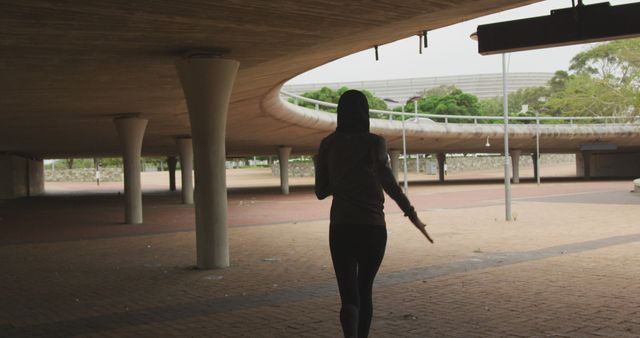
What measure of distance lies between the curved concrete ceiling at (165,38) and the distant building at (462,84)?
14996 centimetres

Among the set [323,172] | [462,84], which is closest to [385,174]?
[323,172]

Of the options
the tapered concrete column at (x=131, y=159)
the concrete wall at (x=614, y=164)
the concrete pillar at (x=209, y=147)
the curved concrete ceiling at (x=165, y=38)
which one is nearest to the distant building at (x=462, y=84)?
the concrete wall at (x=614, y=164)

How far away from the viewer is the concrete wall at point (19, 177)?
147 feet

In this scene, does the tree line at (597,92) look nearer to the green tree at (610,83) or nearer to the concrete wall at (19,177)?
the green tree at (610,83)

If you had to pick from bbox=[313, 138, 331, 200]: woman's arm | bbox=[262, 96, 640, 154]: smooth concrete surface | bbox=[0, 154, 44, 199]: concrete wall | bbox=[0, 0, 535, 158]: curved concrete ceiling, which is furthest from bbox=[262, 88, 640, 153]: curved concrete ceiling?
bbox=[313, 138, 331, 200]: woman's arm

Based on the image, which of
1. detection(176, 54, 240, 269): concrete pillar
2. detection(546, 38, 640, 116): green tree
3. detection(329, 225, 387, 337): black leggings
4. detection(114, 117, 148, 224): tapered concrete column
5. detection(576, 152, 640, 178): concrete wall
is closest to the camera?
detection(329, 225, 387, 337): black leggings

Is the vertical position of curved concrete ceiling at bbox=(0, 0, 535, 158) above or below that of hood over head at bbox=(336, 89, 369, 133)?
above

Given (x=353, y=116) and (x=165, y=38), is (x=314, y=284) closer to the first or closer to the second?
(x=165, y=38)

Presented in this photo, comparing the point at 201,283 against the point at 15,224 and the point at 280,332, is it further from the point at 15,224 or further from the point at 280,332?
the point at 15,224

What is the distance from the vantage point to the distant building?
560ft

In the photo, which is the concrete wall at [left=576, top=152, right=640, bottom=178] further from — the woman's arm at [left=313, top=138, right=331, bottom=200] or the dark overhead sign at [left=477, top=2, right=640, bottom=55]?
the woman's arm at [left=313, top=138, right=331, bottom=200]

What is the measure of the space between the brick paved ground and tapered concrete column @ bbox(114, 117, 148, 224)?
3075 millimetres

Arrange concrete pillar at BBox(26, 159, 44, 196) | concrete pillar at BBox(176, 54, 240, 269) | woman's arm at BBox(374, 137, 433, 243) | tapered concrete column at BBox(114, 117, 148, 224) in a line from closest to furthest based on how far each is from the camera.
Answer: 1. woman's arm at BBox(374, 137, 433, 243)
2. concrete pillar at BBox(176, 54, 240, 269)
3. tapered concrete column at BBox(114, 117, 148, 224)
4. concrete pillar at BBox(26, 159, 44, 196)

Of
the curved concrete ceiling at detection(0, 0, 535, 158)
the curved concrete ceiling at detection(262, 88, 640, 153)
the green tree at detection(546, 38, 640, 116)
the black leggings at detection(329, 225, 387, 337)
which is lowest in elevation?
the black leggings at detection(329, 225, 387, 337)
